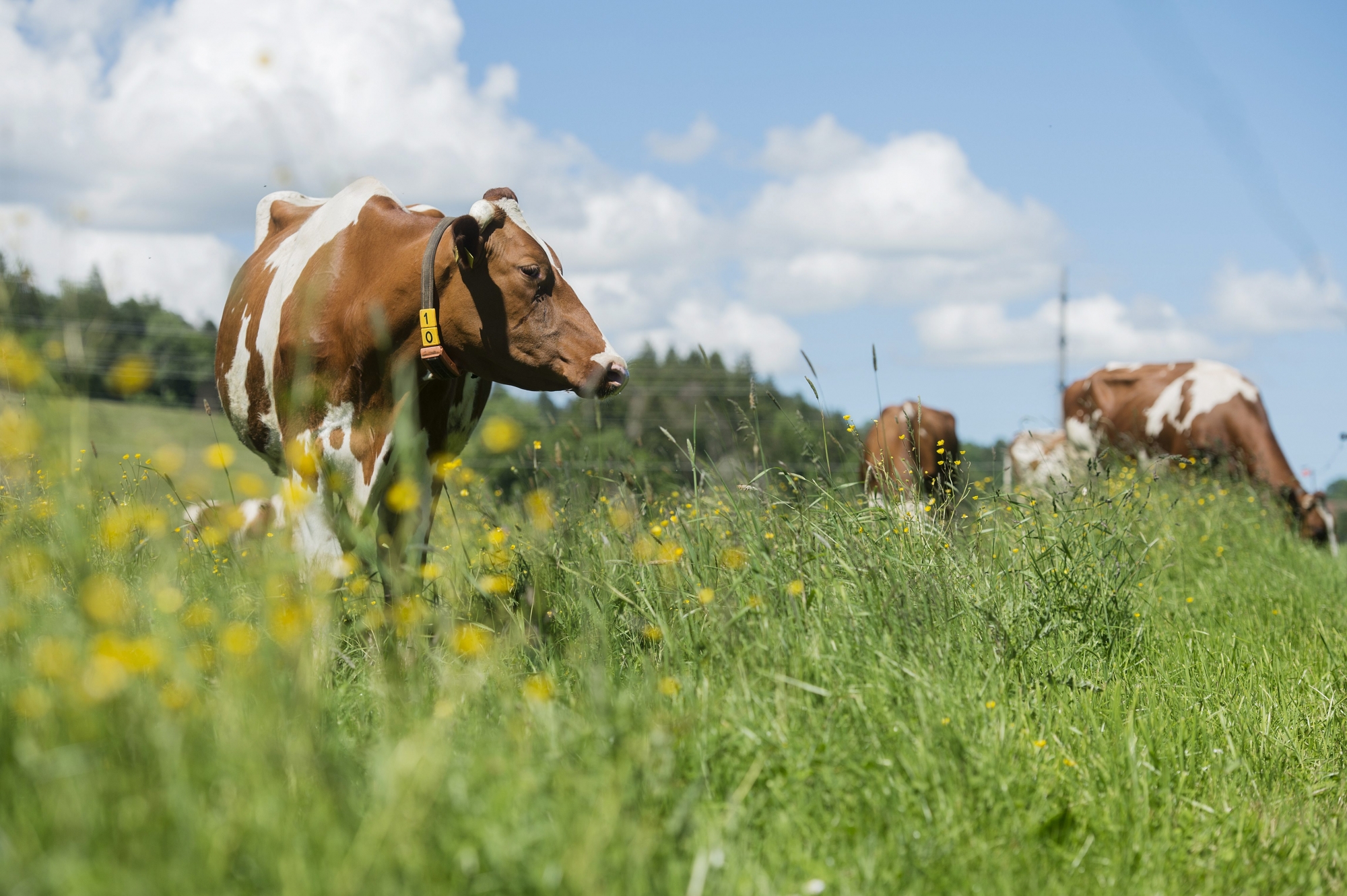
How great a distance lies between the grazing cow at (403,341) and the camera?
14.8 feet

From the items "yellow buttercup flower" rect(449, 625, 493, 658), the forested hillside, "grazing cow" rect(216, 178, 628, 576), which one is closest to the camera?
the forested hillside

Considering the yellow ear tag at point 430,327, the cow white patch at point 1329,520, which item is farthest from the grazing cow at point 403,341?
the cow white patch at point 1329,520

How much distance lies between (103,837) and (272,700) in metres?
0.35

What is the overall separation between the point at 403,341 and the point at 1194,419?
11420 millimetres

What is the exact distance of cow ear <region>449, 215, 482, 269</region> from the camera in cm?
446

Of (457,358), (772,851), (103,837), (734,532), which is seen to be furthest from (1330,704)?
(103,837)

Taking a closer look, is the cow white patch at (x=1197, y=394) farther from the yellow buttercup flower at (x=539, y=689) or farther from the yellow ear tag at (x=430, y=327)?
the yellow buttercup flower at (x=539, y=689)

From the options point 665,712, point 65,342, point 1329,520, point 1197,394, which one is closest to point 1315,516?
point 1329,520

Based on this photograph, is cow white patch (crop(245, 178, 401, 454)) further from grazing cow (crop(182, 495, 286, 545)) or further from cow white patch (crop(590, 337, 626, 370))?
cow white patch (crop(590, 337, 626, 370))

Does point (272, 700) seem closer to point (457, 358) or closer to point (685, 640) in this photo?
point (685, 640)

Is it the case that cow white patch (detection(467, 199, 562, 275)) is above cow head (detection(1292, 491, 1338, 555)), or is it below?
above

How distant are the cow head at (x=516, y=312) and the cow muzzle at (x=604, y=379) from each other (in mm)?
43

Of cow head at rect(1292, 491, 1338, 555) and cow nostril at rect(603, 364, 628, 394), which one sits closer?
cow nostril at rect(603, 364, 628, 394)

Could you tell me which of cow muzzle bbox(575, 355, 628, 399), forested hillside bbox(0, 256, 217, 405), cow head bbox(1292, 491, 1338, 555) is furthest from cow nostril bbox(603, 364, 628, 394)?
cow head bbox(1292, 491, 1338, 555)
